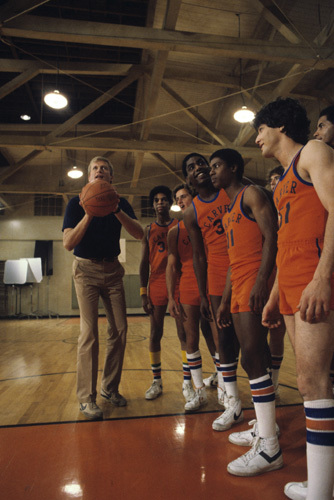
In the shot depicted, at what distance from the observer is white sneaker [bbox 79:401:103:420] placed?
7.13 feet

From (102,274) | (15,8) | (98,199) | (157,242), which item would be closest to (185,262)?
(157,242)

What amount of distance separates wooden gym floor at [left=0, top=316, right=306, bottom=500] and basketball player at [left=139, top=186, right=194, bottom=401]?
0.34 meters

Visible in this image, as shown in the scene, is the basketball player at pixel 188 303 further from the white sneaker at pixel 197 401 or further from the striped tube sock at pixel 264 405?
the striped tube sock at pixel 264 405

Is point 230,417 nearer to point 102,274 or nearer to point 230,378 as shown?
point 230,378

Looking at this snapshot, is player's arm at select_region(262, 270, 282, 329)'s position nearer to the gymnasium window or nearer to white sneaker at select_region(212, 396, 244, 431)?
white sneaker at select_region(212, 396, 244, 431)

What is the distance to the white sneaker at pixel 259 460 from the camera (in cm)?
143

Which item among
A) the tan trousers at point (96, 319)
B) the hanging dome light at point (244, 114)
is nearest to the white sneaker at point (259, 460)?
the tan trousers at point (96, 319)

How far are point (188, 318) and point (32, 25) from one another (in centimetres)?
479

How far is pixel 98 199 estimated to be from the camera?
89.1 inches

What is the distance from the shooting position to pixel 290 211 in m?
1.27

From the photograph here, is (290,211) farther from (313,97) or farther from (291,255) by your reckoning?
(313,97)

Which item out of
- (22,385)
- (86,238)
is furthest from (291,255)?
(22,385)

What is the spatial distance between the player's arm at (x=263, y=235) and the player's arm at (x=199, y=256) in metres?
0.69

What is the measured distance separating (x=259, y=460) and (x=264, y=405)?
223 millimetres
